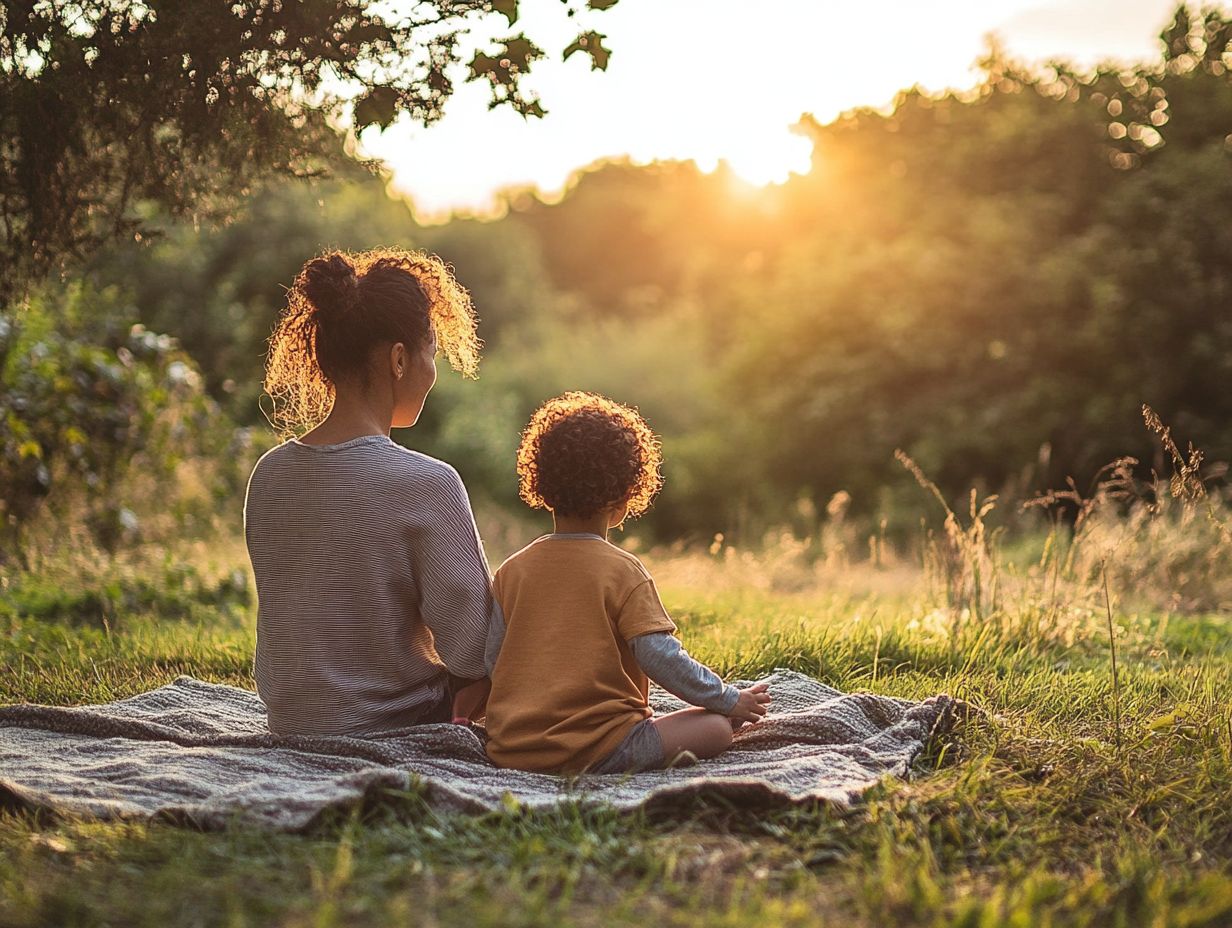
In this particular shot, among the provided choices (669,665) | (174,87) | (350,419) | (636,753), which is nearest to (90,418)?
(174,87)

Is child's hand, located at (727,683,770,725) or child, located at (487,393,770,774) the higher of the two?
child, located at (487,393,770,774)

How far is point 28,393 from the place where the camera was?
7.36 m

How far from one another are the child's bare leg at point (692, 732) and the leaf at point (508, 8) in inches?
89.2

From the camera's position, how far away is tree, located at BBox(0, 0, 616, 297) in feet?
12.9

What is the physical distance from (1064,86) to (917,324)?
4.19 m

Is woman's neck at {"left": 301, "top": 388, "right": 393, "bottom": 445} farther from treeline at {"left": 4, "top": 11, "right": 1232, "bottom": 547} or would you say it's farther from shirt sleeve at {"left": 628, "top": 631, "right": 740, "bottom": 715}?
treeline at {"left": 4, "top": 11, "right": 1232, "bottom": 547}

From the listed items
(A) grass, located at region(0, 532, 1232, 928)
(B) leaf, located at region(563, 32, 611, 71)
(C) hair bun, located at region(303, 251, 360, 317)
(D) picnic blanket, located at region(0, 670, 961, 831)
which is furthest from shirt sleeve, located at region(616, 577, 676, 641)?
(B) leaf, located at region(563, 32, 611, 71)

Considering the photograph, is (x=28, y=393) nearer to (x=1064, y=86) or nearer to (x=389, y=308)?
(x=389, y=308)

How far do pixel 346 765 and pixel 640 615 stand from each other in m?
0.93

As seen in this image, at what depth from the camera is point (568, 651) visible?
3176 millimetres

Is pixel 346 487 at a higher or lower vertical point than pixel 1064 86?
lower

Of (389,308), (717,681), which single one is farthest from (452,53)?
(717,681)

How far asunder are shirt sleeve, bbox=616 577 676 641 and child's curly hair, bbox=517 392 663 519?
277 mm

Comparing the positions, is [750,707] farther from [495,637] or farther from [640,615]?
[495,637]
